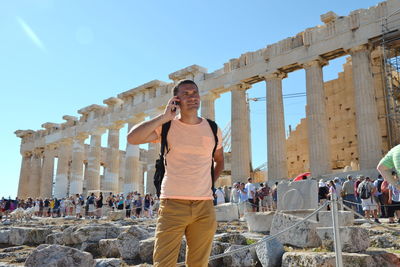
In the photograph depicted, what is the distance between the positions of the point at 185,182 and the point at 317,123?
58.4 ft

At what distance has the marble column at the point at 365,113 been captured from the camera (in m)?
17.5

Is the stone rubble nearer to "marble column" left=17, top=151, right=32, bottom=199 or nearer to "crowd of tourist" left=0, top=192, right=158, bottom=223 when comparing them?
"crowd of tourist" left=0, top=192, right=158, bottom=223

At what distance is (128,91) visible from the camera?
30.7 m

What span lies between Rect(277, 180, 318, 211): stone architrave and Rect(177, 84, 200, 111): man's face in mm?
6810

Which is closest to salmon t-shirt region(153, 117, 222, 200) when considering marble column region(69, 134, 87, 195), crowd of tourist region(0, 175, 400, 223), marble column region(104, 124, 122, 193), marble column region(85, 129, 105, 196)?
crowd of tourist region(0, 175, 400, 223)

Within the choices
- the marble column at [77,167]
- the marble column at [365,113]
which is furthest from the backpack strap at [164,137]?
the marble column at [77,167]

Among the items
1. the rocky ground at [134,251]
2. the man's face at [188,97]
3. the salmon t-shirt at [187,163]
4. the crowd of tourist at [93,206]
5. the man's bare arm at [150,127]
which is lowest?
the rocky ground at [134,251]

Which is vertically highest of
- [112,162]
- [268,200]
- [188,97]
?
[112,162]

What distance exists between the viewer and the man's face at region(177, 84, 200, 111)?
305 centimetres

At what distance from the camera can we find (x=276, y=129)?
2147cm

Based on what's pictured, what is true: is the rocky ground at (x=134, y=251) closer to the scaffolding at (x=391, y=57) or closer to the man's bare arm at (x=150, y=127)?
the man's bare arm at (x=150, y=127)

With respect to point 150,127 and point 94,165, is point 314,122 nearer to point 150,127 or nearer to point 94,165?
point 150,127

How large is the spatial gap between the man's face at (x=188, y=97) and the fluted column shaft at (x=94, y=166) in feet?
99.5

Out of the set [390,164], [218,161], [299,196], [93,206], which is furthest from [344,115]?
[218,161]
